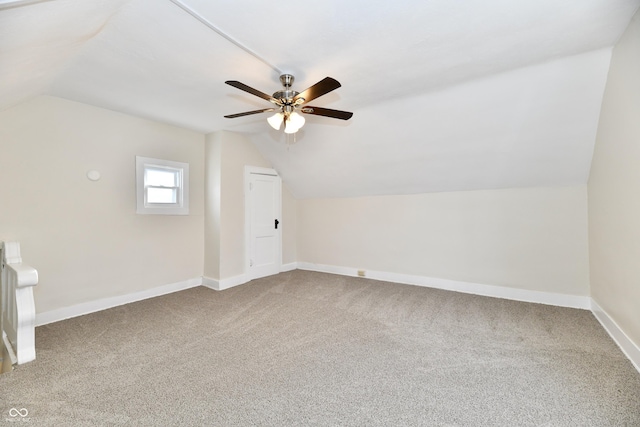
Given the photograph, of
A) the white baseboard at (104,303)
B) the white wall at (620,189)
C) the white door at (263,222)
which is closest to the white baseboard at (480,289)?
the white wall at (620,189)

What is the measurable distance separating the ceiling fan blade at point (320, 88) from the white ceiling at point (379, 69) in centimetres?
32

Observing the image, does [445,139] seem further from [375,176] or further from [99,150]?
[99,150]

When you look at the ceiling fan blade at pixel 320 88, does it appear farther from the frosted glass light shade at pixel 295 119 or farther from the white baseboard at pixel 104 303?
the white baseboard at pixel 104 303

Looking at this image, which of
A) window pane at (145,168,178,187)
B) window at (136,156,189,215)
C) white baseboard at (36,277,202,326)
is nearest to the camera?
white baseboard at (36,277,202,326)

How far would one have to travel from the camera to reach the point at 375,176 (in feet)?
14.3

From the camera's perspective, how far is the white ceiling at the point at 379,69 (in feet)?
5.68

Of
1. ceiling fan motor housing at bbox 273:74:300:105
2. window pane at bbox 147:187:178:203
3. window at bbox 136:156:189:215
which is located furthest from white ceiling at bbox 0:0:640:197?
window pane at bbox 147:187:178:203

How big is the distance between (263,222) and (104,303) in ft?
8.04

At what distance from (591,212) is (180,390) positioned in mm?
4362

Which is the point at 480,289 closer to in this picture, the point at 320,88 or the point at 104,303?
the point at 320,88

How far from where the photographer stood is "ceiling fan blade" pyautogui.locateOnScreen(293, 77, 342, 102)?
1930mm

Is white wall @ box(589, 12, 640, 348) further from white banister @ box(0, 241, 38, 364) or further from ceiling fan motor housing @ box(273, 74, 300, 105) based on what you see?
white banister @ box(0, 241, 38, 364)

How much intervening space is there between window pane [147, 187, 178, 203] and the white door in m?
1.07

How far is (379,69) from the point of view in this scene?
96.7 inches
